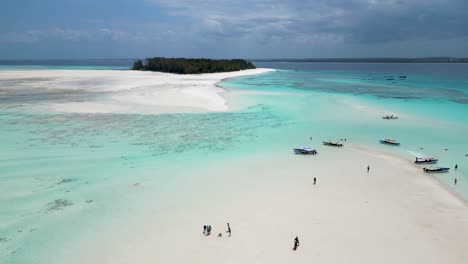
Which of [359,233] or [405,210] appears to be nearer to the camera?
[359,233]

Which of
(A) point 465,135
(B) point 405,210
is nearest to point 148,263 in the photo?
(B) point 405,210

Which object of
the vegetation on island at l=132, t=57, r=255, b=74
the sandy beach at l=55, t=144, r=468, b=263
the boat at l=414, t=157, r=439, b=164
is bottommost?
the sandy beach at l=55, t=144, r=468, b=263

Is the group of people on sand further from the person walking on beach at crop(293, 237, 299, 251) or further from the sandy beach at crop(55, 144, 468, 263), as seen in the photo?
the person walking on beach at crop(293, 237, 299, 251)

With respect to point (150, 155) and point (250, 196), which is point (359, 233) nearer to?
point (250, 196)

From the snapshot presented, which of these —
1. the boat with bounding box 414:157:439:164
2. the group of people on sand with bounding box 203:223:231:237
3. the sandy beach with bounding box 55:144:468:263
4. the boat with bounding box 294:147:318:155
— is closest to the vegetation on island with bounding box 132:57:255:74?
the boat with bounding box 294:147:318:155

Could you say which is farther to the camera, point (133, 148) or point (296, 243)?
point (133, 148)

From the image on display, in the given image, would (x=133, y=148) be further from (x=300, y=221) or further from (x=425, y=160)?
(x=425, y=160)

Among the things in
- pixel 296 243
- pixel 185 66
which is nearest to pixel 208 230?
pixel 296 243

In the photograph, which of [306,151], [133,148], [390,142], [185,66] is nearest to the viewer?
[306,151]
